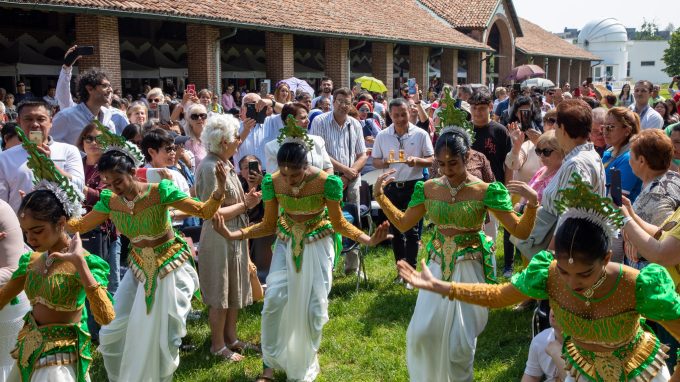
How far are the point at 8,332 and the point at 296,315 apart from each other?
1.94 metres

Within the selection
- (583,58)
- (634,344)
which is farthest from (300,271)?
(583,58)

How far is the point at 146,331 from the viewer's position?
169 inches

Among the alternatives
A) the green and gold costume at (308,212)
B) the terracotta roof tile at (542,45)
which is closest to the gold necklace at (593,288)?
the green and gold costume at (308,212)

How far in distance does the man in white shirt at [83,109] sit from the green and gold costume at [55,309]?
3253 mm

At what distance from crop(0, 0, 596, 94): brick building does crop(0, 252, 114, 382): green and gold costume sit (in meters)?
9.81

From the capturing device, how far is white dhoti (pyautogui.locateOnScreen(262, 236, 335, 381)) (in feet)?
16.0

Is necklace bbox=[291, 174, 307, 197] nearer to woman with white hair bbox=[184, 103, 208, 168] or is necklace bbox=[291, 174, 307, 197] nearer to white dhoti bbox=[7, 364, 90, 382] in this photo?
white dhoti bbox=[7, 364, 90, 382]

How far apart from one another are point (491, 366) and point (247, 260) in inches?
88.2

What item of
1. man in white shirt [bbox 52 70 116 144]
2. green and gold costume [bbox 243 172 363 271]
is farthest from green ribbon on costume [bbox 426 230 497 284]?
man in white shirt [bbox 52 70 116 144]

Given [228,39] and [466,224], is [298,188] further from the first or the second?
[228,39]

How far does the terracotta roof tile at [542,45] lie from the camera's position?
4222 centimetres

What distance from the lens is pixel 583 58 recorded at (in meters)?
50.7

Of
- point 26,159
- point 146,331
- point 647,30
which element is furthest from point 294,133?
point 647,30

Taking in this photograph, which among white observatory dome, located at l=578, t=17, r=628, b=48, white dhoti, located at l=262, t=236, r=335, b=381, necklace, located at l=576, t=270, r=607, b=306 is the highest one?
white observatory dome, located at l=578, t=17, r=628, b=48
